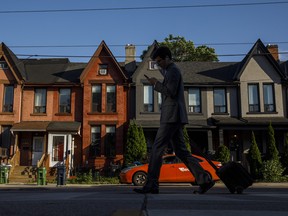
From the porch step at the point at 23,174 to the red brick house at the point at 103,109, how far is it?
12.9 ft

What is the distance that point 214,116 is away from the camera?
2905 cm

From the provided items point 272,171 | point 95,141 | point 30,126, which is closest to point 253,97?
point 272,171

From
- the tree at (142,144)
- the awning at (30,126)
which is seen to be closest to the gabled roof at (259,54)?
the tree at (142,144)

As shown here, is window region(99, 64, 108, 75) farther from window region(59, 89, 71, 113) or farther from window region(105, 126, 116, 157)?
window region(105, 126, 116, 157)

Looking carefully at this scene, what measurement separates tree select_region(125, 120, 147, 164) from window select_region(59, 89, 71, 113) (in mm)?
5923

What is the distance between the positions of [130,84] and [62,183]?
37.4 ft

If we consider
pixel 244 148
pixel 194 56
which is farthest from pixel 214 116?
pixel 194 56

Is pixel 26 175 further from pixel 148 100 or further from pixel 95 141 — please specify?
pixel 148 100

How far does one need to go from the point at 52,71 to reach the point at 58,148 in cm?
691

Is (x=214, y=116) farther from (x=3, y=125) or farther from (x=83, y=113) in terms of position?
A: (x=3, y=125)

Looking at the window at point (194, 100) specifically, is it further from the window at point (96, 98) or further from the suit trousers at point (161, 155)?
the suit trousers at point (161, 155)

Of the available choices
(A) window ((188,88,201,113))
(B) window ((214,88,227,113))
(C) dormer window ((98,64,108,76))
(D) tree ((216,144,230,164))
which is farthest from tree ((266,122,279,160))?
(C) dormer window ((98,64,108,76))

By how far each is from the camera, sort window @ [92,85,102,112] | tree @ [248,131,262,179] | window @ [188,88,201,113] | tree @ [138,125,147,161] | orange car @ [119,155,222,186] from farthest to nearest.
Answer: window @ [188,88,201,113] < window @ [92,85,102,112] < tree @ [138,125,147,161] < tree @ [248,131,262,179] < orange car @ [119,155,222,186]

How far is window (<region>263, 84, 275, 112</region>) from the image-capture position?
28984 millimetres
